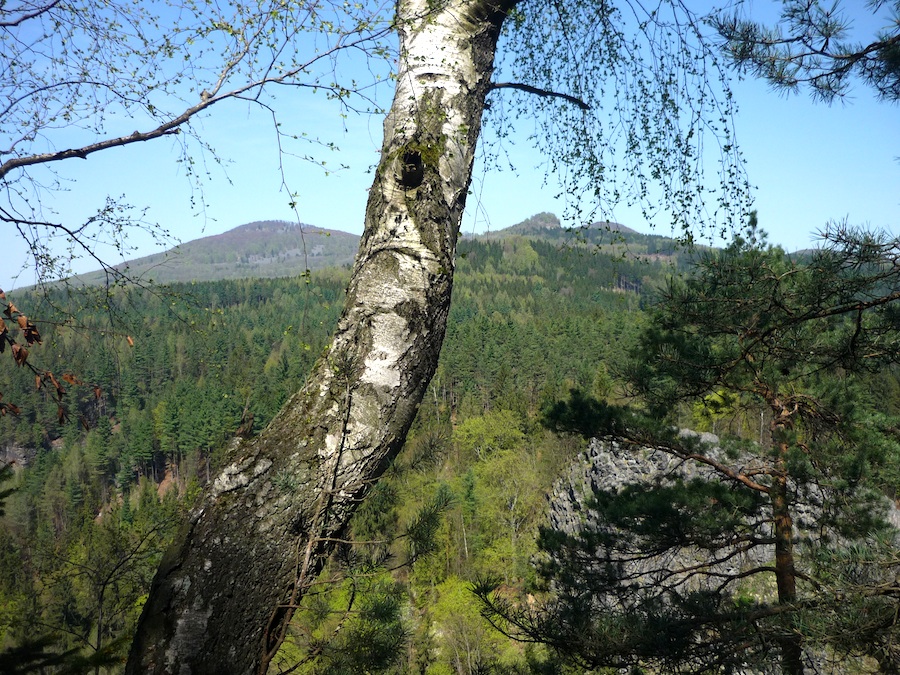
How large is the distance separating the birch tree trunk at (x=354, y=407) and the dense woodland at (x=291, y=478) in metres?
0.12

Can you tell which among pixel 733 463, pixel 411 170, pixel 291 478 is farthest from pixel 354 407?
pixel 733 463

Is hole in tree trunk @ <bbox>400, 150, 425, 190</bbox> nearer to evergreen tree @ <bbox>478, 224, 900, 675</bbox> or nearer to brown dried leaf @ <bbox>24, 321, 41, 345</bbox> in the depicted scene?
brown dried leaf @ <bbox>24, 321, 41, 345</bbox>

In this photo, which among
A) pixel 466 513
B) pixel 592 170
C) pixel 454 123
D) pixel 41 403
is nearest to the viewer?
pixel 454 123

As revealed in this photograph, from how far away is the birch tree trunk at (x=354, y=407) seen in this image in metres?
1.43

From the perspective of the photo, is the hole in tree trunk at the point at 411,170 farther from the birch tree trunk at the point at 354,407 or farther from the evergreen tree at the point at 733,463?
the evergreen tree at the point at 733,463

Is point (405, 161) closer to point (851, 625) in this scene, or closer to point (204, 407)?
point (851, 625)

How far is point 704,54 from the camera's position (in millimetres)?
2865

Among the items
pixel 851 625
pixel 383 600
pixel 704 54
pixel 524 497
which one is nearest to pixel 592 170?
pixel 704 54

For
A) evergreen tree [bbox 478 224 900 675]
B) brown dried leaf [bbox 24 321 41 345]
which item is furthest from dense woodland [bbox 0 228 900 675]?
evergreen tree [bbox 478 224 900 675]

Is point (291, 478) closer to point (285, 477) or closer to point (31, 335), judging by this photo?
point (285, 477)

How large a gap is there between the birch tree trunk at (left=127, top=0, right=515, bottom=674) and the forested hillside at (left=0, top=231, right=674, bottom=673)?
153 millimetres

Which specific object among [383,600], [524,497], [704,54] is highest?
[704,54]

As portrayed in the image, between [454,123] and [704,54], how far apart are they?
1678 millimetres

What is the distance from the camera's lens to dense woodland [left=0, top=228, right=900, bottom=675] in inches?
102
